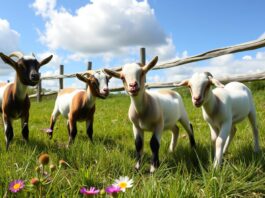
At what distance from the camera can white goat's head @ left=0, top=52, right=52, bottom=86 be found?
4426 mm

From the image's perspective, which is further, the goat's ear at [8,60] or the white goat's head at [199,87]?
the goat's ear at [8,60]

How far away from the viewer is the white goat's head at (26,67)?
14.5 feet

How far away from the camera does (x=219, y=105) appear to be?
366cm

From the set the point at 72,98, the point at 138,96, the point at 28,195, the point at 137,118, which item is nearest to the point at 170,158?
the point at 137,118

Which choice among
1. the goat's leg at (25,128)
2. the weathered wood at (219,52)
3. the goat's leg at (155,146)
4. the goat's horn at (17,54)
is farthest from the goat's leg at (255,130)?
the goat's horn at (17,54)

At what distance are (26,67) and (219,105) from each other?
8.71 feet

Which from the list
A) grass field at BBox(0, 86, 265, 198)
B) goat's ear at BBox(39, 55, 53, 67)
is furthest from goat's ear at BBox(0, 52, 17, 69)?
grass field at BBox(0, 86, 265, 198)

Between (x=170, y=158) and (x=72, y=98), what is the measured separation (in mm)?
2462

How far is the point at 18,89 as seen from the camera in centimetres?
488

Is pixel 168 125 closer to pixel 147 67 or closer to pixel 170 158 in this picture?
pixel 170 158

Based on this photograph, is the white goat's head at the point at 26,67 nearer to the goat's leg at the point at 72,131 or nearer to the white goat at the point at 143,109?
the goat's leg at the point at 72,131

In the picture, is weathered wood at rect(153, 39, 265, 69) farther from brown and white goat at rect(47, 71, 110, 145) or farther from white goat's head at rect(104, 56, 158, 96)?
white goat's head at rect(104, 56, 158, 96)

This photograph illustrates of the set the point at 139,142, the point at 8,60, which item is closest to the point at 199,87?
the point at 139,142

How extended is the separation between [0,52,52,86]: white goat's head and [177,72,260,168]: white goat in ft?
6.73
